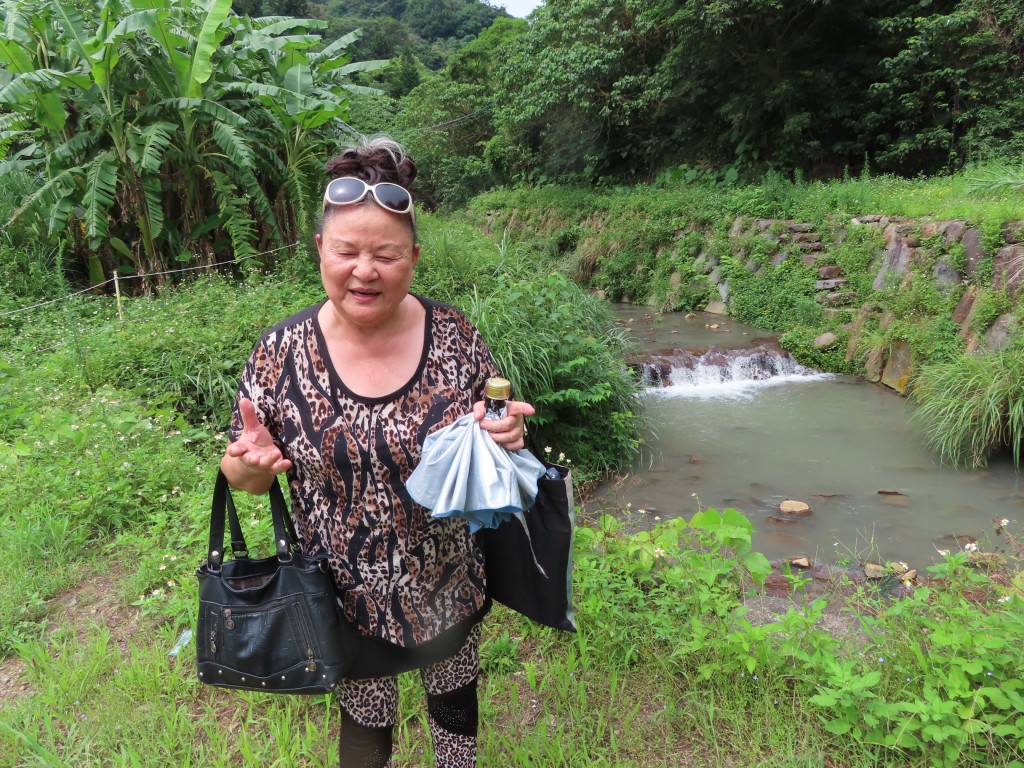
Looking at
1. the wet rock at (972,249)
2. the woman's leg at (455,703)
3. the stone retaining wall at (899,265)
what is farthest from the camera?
the wet rock at (972,249)

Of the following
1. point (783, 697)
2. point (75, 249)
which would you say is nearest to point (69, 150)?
point (75, 249)

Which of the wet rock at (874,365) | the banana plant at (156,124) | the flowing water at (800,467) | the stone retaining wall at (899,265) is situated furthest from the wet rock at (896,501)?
the banana plant at (156,124)

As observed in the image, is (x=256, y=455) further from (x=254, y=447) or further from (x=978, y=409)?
(x=978, y=409)

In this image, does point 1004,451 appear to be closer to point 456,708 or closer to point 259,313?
point 456,708

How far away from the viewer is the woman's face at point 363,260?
4.48 feet

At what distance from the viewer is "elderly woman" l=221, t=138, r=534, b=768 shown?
1381 mm

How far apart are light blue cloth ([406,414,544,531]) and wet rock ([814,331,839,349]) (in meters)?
8.72

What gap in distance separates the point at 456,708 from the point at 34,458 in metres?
3.29

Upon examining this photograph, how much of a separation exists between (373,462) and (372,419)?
95 mm

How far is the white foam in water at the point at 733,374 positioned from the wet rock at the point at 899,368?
0.68 meters

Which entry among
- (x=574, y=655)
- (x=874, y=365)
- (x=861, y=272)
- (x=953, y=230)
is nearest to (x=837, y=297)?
(x=861, y=272)

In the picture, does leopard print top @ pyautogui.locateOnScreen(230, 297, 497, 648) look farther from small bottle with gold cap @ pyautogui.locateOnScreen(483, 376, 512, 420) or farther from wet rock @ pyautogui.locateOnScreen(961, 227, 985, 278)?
wet rock @ pyautogui.locateOnScreen(961, 227, 985, 278)

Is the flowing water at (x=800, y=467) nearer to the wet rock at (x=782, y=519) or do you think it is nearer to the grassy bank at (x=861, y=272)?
the wet rock at (x=782, y=519)

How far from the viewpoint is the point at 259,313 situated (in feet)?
18.6
